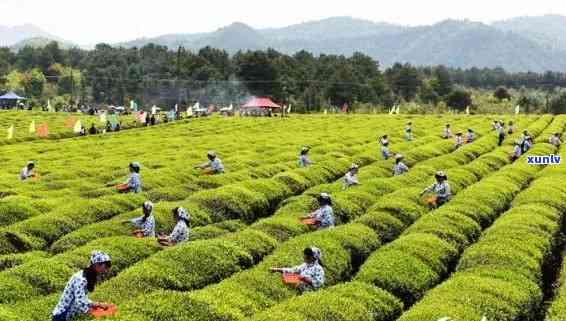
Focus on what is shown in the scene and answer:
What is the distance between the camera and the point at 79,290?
12.4 metres

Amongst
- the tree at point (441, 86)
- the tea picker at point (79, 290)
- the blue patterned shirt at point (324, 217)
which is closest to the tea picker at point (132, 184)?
the blue patterned shirt at point (324, 217)

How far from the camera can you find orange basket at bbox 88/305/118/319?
504 inches

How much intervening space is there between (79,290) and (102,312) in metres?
0.80

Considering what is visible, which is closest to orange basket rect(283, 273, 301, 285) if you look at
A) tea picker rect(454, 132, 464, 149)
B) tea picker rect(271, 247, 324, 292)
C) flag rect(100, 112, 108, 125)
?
tea picker rect(271, 247, 324, 292)

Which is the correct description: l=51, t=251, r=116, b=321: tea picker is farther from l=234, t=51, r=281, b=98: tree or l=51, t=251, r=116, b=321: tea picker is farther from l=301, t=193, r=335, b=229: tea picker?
l=234, t=51, r=281, b=98: tree

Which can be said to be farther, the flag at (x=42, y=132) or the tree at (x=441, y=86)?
the tree at (x=441, y=86)

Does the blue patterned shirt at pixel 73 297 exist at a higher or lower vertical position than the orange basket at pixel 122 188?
higher

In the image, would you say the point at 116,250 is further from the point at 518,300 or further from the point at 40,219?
the point at 518,300

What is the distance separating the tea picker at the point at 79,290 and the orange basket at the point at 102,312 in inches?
4.8

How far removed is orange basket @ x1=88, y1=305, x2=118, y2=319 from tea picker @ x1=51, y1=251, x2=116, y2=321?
121 mm

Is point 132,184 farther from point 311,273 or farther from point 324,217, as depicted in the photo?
point 311,273

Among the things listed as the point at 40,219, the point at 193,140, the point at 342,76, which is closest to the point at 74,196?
the point at 40,219

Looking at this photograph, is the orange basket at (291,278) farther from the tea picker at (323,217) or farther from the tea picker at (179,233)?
the tea picker at (323,217)

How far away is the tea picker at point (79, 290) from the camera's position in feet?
39.9
